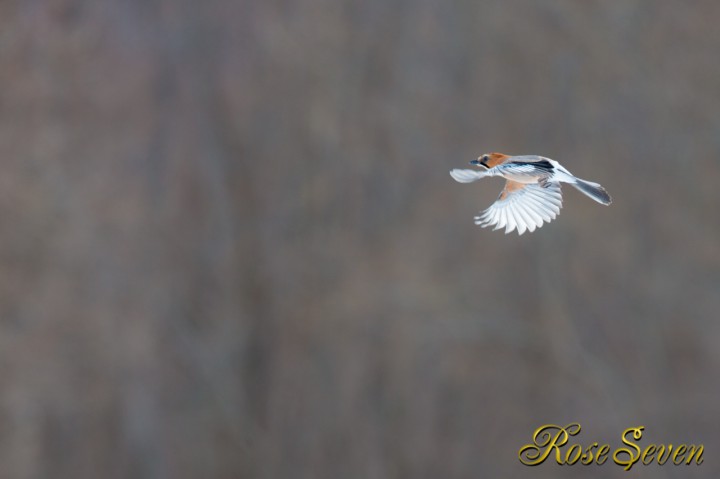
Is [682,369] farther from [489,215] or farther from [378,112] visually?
[489,215]

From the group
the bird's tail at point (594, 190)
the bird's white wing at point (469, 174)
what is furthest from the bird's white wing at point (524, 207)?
the bird's white wing at point (469, 174)

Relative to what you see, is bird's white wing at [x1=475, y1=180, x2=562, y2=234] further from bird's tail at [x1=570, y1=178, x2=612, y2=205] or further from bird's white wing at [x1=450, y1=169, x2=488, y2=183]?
bird's white wing at [x1=450, y1=169, x2=488, y2=183]

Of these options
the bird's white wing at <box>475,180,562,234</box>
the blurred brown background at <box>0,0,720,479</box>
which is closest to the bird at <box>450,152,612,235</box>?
the bird's white wing at <box>475,180,562,234</box>

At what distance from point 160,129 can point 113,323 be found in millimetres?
789

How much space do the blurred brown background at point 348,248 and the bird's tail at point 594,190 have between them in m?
2.67

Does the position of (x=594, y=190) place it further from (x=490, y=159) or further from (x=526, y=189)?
(x=526, y=189)

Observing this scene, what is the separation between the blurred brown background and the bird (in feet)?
7.77

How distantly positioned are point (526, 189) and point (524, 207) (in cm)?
6

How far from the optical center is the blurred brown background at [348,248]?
4.43 meters

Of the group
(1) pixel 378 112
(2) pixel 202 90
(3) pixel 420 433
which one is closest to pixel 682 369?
(3) pixel 420 433

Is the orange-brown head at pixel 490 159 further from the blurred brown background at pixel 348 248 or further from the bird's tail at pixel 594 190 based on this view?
the blurred brown background at pixel 348 248

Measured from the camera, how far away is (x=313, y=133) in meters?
4.59

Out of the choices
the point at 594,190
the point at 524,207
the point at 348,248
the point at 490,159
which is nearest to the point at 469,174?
the point at 594,190

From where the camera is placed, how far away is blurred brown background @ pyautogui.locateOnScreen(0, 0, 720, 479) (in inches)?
174
